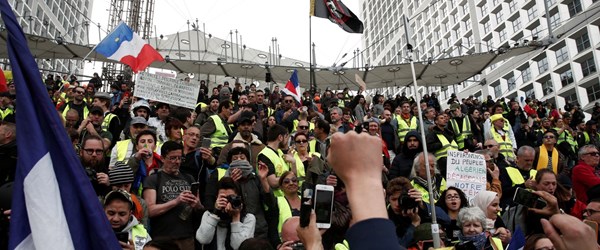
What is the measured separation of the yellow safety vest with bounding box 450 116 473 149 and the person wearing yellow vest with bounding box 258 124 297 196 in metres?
4.57

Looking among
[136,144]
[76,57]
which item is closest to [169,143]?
[136,144]

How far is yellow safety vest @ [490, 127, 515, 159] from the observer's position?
899cm

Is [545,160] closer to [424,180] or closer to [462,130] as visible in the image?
[462,130]

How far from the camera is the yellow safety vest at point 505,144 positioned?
29.5 ft

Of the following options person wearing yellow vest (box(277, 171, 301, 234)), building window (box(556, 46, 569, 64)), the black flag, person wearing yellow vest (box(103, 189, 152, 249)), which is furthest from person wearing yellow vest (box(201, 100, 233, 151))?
building window (box(556, 46, 569, 64))

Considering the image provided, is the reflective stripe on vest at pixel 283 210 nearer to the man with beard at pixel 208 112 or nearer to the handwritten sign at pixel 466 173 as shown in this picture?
the handwritten sign at pixel 466 173

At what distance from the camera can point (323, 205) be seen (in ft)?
6.68

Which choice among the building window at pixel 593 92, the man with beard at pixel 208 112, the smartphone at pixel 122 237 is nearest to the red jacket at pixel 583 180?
the smartphone at pixel 122 237

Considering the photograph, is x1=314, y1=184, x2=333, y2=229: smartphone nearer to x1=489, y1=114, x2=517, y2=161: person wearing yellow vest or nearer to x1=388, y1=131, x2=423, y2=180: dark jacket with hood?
x1=388, y1=131, x2=423, y2=180: dark jacket with hood

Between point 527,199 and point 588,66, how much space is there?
129 feet

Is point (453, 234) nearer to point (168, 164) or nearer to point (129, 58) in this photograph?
point (168, 164)

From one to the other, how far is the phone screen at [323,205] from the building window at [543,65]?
1788 inches

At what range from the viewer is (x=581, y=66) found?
126 ft

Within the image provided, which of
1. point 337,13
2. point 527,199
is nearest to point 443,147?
point 527,199
